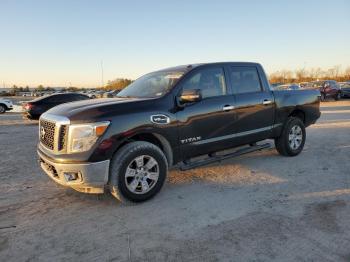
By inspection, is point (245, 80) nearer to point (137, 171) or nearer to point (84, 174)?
point (137, 171)

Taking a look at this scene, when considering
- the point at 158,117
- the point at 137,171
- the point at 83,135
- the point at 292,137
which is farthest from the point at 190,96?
the point at 292,137

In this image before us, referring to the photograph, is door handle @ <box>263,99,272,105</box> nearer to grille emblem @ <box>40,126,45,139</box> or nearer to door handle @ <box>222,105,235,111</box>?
door handle @ <box>222,105,235,111</box>

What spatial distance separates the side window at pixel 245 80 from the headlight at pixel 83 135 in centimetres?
267

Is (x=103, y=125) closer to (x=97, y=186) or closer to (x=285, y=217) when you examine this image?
(x=97, y=186)

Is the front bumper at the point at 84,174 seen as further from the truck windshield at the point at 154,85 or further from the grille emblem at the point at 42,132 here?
the truck windshield at the point at 154,85

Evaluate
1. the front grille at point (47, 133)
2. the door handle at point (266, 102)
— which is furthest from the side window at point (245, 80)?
Result: the front grille at point (47, 133)

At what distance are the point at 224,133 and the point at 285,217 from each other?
192 centimetres

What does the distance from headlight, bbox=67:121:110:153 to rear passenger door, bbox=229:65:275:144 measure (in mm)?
2551

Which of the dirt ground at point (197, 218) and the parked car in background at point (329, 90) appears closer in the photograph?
the dirt ground at point (197, 218)

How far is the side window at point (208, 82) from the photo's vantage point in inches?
195

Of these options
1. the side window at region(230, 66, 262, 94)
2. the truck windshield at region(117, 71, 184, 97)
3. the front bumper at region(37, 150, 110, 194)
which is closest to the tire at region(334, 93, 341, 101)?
the side window at region(230, 66, 262, 94)

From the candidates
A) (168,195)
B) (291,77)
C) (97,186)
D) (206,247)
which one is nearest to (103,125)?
(97,186)

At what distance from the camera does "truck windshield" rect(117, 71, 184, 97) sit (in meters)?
4.88

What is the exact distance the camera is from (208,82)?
5176 mm
